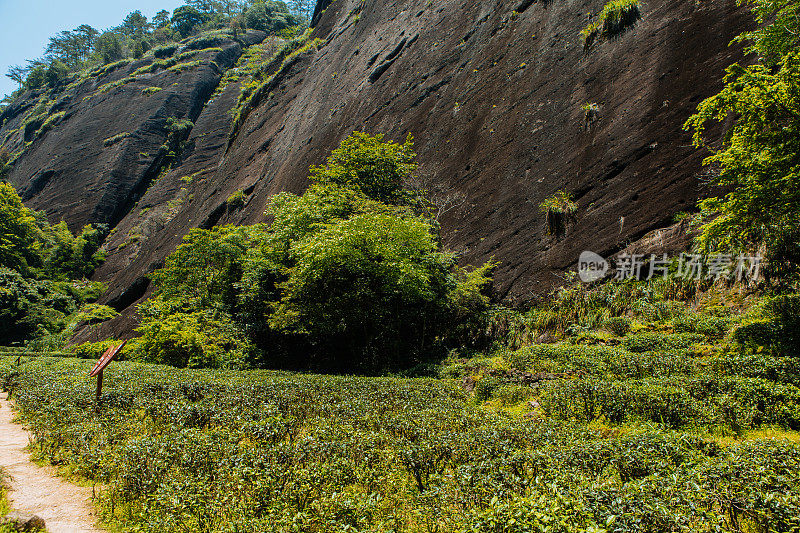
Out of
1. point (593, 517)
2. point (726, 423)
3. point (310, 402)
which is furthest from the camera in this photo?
point (310, 402)

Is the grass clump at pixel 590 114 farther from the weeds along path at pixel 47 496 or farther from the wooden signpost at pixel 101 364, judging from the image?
the weeds along path at pixel 47 496

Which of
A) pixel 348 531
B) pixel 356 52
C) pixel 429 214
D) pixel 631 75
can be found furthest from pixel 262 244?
pixel 356 52

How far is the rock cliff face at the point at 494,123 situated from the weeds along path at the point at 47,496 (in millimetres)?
10699

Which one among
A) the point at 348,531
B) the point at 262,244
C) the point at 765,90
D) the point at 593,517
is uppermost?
the point at 765,90

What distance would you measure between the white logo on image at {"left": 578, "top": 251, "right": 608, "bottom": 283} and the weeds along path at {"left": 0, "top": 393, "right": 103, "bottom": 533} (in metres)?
10.8

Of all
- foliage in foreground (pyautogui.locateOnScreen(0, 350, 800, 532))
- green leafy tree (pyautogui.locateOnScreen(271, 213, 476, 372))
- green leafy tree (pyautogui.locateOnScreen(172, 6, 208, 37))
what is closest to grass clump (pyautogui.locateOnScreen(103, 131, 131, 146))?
green leafy tree (pyautogui.locateOnScreen(172, 6, 208, 37))

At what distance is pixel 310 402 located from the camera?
6.77 m

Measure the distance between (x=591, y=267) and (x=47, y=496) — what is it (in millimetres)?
11265

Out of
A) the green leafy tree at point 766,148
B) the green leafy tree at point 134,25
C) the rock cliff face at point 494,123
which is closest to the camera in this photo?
the green leafy tree at point 766,148

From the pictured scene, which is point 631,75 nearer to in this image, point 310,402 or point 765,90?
point 765,90

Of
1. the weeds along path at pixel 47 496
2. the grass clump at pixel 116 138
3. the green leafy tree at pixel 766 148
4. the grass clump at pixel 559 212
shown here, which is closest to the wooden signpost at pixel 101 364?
the weeds along path at pixel 47 496

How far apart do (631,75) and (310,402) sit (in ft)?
42.3

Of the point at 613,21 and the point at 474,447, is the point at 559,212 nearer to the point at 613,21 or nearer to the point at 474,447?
the point at 613,21

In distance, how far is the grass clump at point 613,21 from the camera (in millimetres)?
13703
